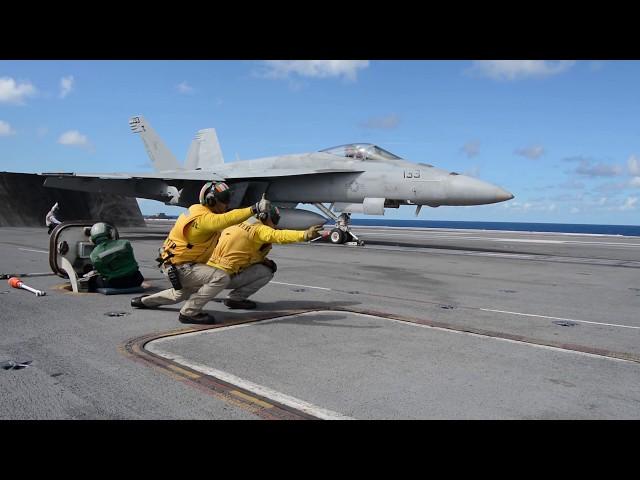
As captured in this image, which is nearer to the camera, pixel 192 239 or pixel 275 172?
pixel 192 239

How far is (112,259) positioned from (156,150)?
75.5 ft

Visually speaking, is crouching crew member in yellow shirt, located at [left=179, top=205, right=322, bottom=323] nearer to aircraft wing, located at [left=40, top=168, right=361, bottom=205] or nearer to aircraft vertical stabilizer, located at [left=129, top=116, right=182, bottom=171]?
aircraft wing, located at [left=40, top=168, right=361, bottom=205]

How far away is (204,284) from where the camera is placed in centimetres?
557

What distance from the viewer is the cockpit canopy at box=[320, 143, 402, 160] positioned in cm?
1717

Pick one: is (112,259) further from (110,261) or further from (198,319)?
(198,319)

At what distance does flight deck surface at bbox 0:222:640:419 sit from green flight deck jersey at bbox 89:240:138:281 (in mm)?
555

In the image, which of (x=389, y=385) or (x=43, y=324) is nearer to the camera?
(x=389, y=385)

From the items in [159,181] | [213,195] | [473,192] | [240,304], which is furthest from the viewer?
[159,181]

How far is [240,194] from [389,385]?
16.6 m

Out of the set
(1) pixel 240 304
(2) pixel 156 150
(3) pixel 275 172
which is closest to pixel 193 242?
(1) pixel 240 304

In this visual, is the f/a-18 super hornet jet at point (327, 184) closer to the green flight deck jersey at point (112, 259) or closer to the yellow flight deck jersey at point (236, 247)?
the green flight deck jersey at point (112, 259)

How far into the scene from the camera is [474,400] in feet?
10.4
